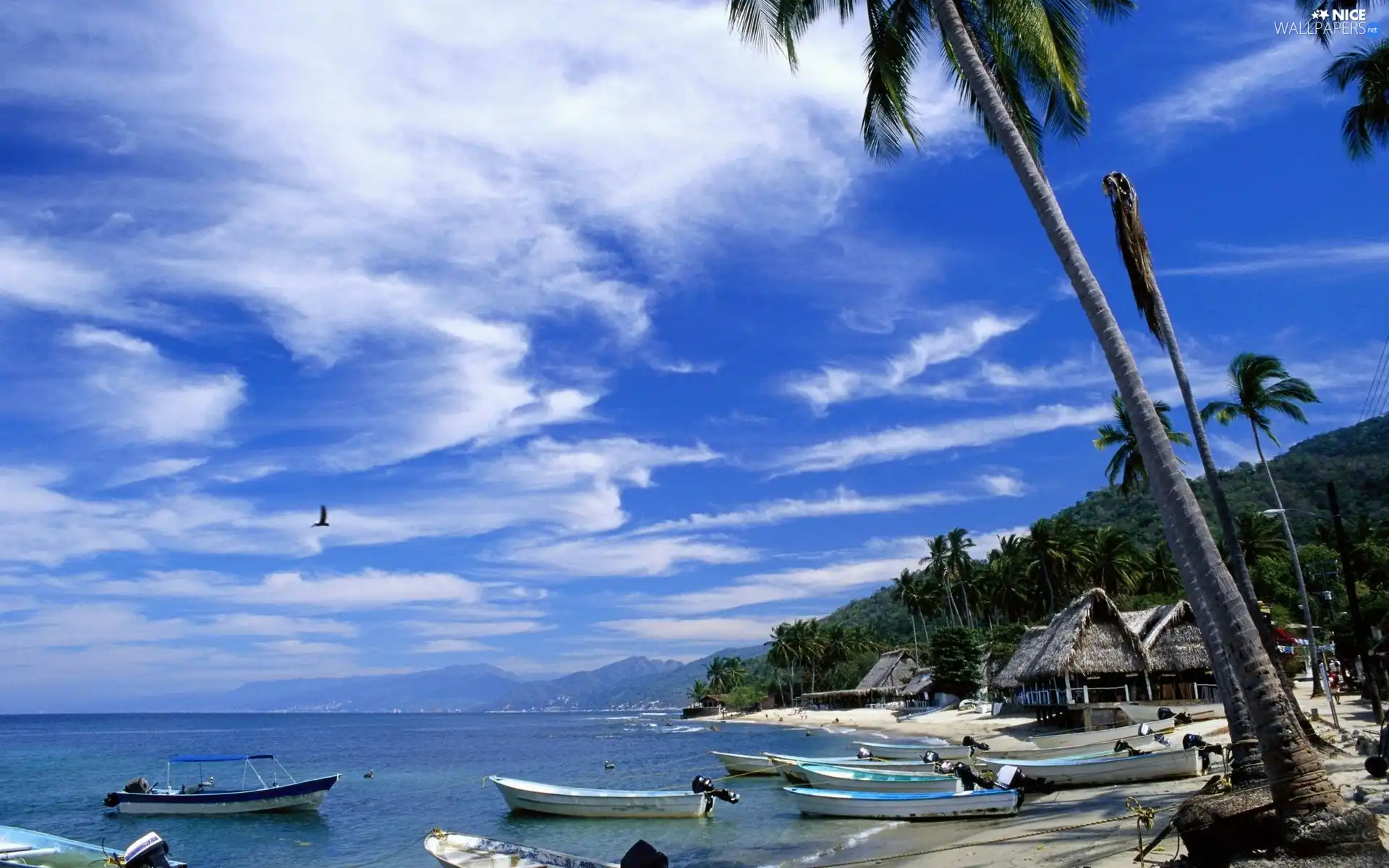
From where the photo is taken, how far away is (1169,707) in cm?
3256

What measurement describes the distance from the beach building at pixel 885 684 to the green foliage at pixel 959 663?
8.78 metres

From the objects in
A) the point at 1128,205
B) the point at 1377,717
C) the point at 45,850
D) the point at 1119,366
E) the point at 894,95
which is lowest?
the point at 45,850

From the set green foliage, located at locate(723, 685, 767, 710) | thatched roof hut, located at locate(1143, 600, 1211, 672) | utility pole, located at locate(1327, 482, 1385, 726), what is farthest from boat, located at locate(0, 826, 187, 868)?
green foliage, located at locate(723, 685, 767, 710)

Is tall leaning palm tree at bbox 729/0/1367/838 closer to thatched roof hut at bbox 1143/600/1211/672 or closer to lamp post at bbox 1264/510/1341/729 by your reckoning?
lamp post at bbox 1264/510/1341/729

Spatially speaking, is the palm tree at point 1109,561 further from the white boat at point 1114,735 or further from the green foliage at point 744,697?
the green foliage at point 744,697

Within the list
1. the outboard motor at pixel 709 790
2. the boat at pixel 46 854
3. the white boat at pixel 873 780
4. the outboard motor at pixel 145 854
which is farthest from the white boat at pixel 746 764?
the outboard motor at pixel 145 854

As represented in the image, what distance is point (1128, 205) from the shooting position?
48.7ft

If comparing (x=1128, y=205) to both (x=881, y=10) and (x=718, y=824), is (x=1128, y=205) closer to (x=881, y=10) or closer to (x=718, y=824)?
(x=881, y=10)

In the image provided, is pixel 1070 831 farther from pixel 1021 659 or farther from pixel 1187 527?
pixel 1021 659

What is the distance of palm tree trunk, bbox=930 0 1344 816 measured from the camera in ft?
25.8

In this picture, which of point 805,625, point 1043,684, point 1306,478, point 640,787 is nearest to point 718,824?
point 640,787

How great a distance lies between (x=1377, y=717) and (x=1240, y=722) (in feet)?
44.2

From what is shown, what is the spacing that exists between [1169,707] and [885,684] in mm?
51404

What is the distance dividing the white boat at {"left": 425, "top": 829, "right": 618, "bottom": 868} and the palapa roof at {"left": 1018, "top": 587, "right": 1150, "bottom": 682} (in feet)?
82.1
